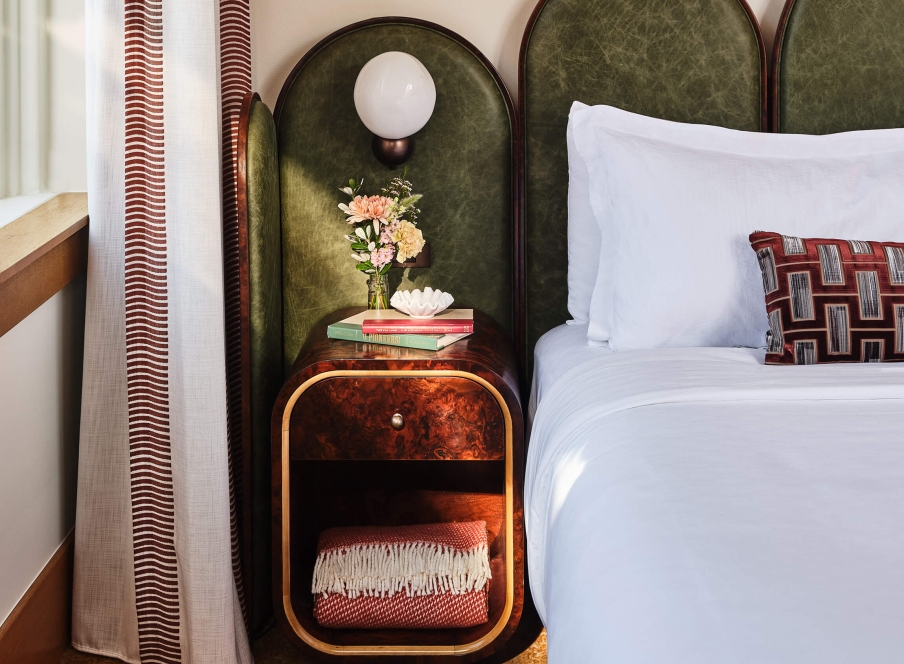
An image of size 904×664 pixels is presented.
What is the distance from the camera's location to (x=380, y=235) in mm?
1725

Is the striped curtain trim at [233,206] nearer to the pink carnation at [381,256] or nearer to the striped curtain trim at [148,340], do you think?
the striped curtain trim at [148,340]

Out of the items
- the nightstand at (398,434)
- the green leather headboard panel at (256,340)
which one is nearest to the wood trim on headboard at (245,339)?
the green leather headboard panel at (256,340)

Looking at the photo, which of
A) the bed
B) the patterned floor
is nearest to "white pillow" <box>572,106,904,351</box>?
the bed

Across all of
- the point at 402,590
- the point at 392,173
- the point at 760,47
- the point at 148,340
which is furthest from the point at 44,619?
the point at 760,47

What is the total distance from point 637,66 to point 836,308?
82 centimetres

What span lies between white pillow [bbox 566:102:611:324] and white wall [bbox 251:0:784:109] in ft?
1.15

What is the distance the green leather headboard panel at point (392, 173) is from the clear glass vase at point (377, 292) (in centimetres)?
11

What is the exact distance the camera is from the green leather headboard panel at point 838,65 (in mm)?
1865

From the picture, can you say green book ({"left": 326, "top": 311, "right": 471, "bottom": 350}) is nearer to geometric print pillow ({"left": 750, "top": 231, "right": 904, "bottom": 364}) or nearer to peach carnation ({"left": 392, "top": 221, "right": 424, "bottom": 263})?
peach carnation ({"left": 392, "top": 221, "right": 424, "bottom": 263})

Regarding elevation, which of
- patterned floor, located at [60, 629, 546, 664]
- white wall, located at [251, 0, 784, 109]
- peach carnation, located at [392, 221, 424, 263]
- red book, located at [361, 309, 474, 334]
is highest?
white wall, located at [251, 0, 784, 109]

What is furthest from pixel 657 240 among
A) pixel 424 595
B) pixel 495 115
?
pixel 424 595

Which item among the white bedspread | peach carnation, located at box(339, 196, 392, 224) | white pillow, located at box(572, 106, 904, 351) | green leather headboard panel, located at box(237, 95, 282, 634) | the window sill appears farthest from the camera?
peach carnation, located at box(339, 196, 392, 224)

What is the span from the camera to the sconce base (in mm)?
1811

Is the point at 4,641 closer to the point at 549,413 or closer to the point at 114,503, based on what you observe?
the point at 114,503
